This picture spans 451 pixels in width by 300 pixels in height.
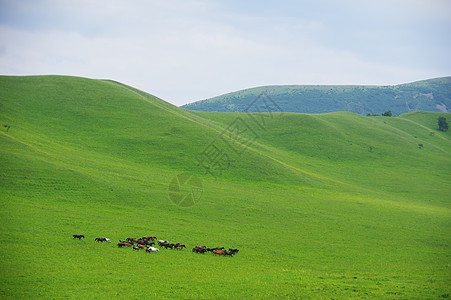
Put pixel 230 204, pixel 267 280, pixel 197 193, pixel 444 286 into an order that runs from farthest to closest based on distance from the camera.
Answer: pixel 197 193, pixel 230 204, pixel 267 280, pixel 444 286

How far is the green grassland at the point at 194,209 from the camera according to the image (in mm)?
19781

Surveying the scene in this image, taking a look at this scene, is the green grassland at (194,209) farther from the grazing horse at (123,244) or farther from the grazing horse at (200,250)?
the grazing horse at (123,244)

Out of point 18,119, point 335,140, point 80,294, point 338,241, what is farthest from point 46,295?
point 335,140

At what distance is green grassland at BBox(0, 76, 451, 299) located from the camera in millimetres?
19781

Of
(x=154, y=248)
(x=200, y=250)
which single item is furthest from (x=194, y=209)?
(x=154, y=248)

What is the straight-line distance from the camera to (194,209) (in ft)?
130

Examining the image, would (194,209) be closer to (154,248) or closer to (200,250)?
(200,250)

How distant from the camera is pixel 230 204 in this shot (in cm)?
4256

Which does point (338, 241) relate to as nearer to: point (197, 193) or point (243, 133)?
point (197, 193)

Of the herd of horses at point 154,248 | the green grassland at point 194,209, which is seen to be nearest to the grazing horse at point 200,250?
the herd of horses at point 154,248

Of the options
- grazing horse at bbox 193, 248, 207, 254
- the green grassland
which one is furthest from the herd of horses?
the green grassland

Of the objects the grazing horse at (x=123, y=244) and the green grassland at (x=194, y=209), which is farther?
the grazing horse at (x=123, y=244)

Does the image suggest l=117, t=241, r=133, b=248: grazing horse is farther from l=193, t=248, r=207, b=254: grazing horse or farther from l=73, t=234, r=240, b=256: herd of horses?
l=193, t=248, r=207, b=254: grazing horse

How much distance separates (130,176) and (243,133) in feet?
174
